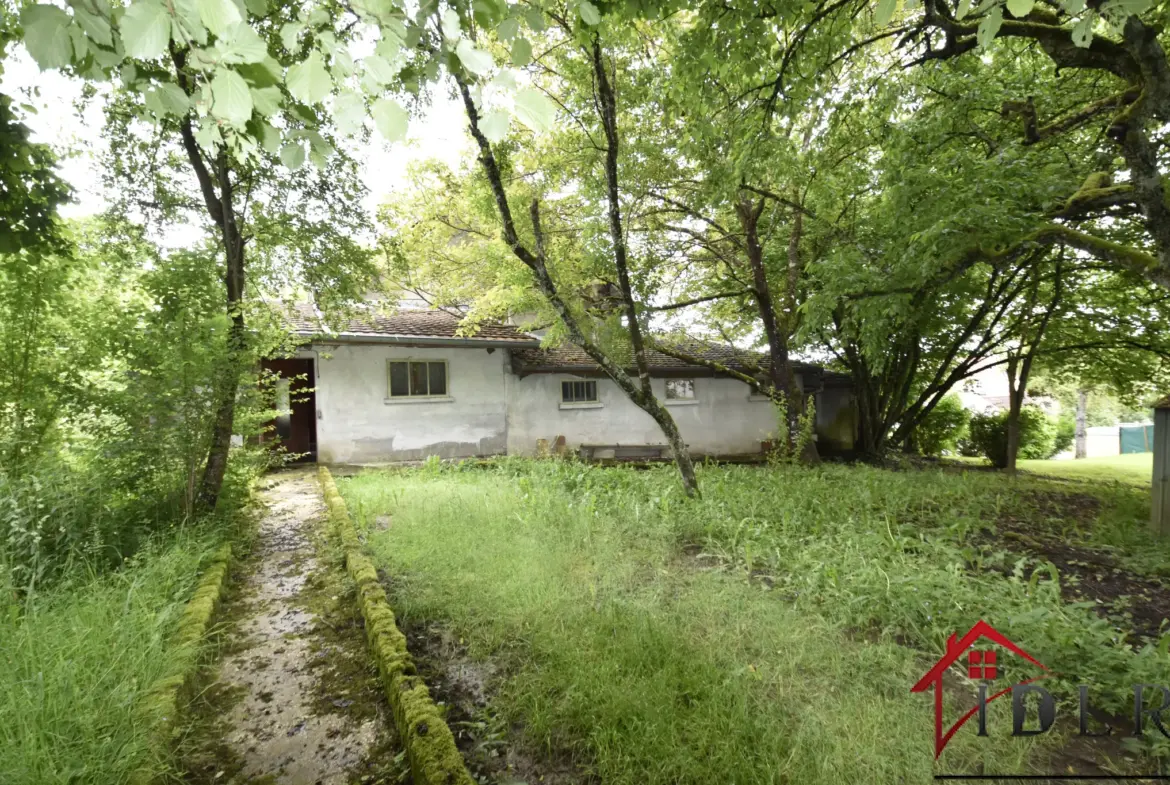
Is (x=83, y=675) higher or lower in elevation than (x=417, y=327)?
lower

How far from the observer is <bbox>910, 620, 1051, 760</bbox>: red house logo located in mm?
2371

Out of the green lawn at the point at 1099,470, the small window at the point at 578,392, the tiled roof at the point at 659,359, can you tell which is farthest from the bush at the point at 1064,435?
the small window at the point at 578,392

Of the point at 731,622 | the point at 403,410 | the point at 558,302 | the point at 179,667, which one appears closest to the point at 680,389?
the point at 403,410

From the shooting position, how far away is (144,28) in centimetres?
119

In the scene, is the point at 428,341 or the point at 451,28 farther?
the point at 428,341

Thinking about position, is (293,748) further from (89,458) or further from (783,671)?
(89,458)

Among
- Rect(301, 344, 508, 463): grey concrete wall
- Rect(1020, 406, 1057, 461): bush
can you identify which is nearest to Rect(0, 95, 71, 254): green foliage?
Rect(301, 344, 508, 463): grey concrete wall

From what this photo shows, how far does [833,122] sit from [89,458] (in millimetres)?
8455

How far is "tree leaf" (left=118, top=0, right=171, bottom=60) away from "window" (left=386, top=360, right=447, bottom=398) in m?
11.6

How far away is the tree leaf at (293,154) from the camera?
1.62m

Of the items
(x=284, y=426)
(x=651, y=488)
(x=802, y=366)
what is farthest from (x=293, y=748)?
(x=802, y=366)

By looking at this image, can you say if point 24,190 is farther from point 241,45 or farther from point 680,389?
point 680,389

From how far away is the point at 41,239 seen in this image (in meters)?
4.00

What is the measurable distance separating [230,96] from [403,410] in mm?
11669
